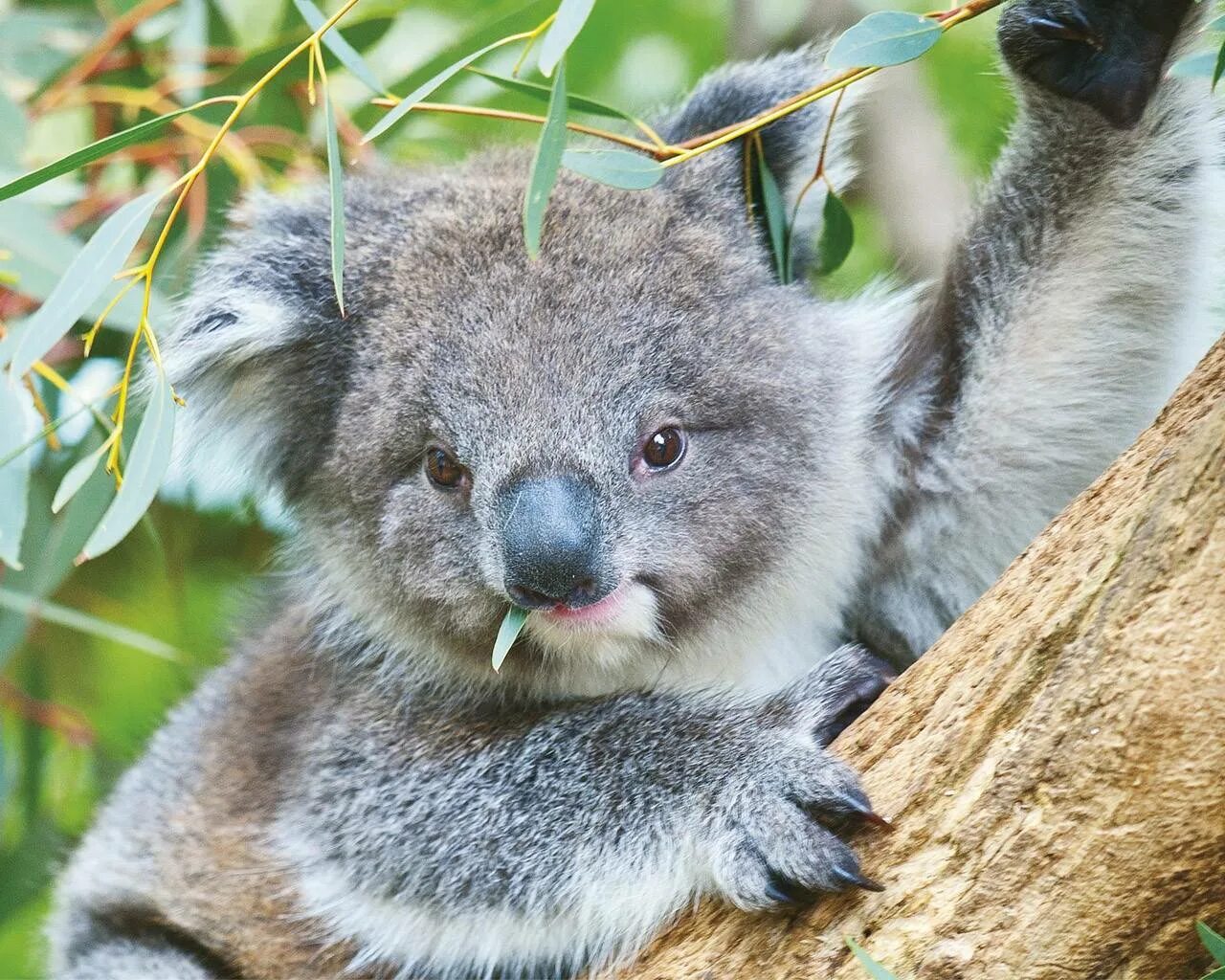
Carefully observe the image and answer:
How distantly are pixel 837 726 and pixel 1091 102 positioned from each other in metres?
1.14

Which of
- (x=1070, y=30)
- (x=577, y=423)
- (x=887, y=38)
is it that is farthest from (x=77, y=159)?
(x=1070, y=30)

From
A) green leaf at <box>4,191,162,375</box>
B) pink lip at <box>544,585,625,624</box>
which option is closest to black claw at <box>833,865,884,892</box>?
pink lip at <box>544,585,625,624</box>

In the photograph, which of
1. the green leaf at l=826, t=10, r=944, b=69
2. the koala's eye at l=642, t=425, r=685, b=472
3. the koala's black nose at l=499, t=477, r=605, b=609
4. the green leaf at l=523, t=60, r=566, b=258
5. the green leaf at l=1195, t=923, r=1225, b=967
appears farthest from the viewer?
the koala's eye at l=642, t=425, r=685, b=472

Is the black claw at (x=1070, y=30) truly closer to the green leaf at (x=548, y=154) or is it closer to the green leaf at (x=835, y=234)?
the green leaf at (x=835, y=234)

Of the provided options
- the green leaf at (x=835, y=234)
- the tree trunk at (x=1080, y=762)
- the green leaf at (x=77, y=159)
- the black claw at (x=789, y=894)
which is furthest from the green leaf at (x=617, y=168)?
the black claw at (x=789, y=894)

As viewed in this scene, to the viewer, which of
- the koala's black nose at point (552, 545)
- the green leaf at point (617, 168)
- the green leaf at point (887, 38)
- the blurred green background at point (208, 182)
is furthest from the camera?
the blurred green background at point (208, 182)

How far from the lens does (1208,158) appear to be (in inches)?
99.3

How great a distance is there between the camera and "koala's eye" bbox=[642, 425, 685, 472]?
8.51 feet

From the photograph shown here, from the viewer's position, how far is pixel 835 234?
2.91 meters

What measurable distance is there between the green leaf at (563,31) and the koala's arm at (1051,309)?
2.68ft

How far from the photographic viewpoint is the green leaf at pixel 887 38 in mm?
2102

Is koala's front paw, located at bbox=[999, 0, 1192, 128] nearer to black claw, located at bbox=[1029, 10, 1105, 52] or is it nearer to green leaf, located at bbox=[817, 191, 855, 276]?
black claw, located at bbox=[1029, 10, 1105, 52]

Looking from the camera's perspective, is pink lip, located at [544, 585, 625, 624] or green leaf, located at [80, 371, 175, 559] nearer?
green leaf, located at [80, 371, 175, 559]

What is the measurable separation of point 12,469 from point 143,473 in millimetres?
547
